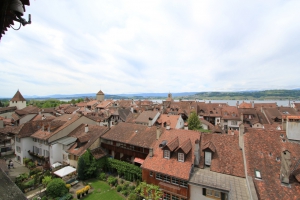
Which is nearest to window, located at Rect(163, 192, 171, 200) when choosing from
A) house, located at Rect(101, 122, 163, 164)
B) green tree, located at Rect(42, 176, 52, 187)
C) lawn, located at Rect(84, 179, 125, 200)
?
lawn, located at Rect(84, 179, 125, 200)

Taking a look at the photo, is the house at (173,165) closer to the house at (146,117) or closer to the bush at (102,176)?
the bush at (102,176)

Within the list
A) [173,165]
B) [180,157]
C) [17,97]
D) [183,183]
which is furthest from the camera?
[17,97]

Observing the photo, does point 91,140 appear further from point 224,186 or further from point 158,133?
point 224,186

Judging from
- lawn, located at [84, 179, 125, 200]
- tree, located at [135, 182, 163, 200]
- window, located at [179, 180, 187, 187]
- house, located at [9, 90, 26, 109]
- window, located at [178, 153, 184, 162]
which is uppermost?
house, located at [9, 90, 26, 109]

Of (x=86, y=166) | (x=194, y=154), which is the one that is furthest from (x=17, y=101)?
(x=194, y=154)

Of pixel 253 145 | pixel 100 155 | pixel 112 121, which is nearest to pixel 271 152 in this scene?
pixel 253 145

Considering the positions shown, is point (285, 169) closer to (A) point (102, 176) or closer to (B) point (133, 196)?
(B) point (133, 196)

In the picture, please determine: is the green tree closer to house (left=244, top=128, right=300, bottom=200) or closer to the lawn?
the lawn
